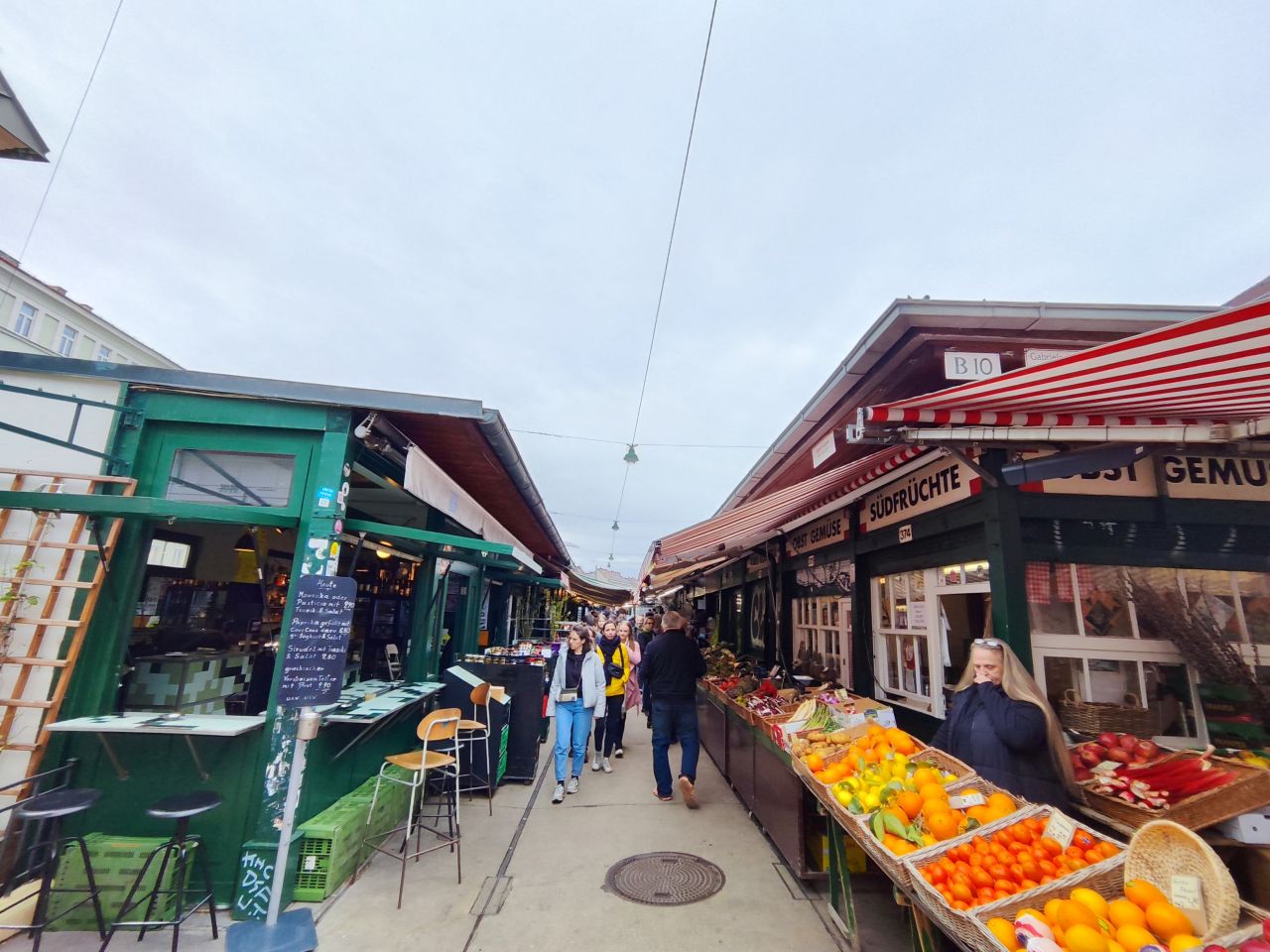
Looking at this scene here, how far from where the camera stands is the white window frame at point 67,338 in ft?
73.3

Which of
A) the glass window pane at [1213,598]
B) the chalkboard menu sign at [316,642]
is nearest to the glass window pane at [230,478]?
the chalkboard menu sign at [316,642]

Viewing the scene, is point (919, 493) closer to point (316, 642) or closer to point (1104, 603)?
point (1104, 603)

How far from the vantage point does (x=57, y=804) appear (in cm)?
297

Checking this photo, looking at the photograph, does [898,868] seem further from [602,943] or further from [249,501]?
[249,501]

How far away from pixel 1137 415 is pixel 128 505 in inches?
227

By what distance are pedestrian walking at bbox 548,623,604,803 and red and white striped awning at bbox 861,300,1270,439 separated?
14.1ft

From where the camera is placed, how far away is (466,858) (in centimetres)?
425

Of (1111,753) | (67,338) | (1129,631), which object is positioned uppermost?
(67,338)

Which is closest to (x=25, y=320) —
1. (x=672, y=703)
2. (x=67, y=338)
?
(x=67, y=338)

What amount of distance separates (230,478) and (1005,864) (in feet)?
16.4

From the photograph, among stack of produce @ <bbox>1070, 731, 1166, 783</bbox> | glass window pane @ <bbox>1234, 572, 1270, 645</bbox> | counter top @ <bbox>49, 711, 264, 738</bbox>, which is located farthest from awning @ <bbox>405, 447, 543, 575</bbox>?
glass window pane @ <bbox>1234, 572, 1270, 645</bbox>

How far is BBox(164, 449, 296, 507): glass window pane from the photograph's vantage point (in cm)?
406

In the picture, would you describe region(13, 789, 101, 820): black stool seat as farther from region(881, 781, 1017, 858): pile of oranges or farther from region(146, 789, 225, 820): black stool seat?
region(881, 781, 1017, 858): pile of oranges

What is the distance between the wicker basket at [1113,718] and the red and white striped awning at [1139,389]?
5.84ft
